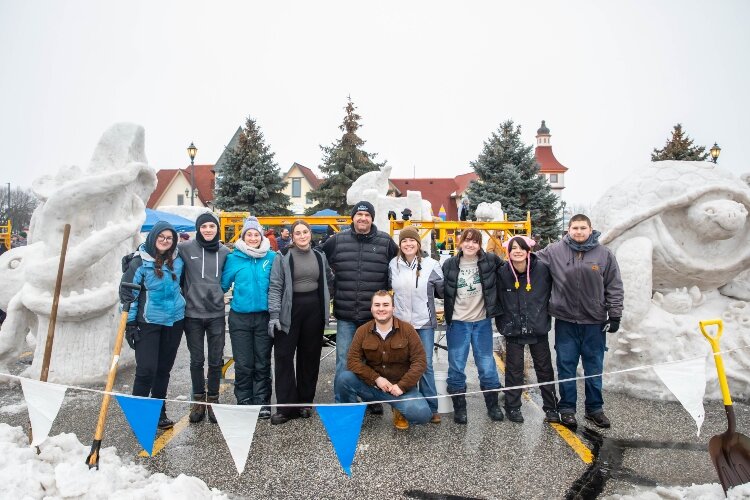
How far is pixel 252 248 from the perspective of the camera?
14.1 ft

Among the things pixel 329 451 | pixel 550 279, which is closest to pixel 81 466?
pixel 329 451

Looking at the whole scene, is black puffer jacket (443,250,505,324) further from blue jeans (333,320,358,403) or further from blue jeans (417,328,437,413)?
blue jeans (333,320,358,403)

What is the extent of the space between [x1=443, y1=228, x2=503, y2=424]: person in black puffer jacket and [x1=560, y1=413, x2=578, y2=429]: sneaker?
1.65ft

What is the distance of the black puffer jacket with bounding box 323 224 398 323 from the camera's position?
14.0 ft

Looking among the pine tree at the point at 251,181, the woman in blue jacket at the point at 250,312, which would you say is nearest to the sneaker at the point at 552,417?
the woman in blue jacket at the point at 250,312

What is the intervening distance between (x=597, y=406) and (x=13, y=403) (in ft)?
17.5

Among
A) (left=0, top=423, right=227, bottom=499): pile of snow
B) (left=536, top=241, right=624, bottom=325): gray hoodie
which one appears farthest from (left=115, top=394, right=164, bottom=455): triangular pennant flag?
(left=536, top=241, right=624, bottom=325): gray hoodie

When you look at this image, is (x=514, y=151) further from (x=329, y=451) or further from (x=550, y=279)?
(x=329, y=451)

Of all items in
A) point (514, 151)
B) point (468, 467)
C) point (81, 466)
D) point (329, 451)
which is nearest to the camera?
point (81, 466)

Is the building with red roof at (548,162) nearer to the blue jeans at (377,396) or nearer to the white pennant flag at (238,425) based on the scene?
the blue jeans at (377,396)

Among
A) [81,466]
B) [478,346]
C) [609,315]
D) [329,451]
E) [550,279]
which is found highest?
[550,279]

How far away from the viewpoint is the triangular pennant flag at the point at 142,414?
322 cm

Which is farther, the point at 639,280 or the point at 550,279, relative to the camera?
the point at 639,280

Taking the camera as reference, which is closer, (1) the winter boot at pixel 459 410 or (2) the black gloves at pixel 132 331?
(2) the black gloves at pixel 132 331
